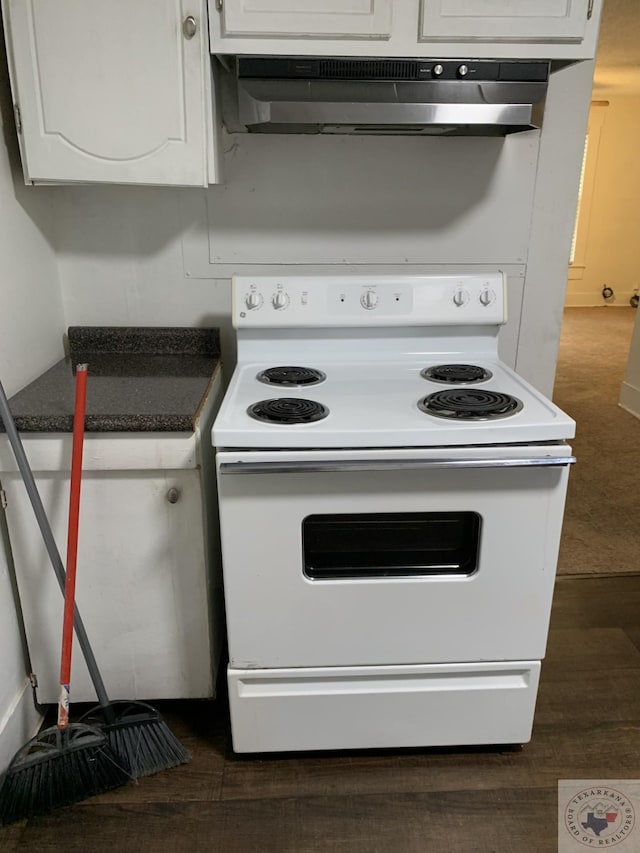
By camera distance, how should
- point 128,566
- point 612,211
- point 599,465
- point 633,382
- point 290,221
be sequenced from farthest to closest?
point 612,211
point 633,382
point 599,465
point 290,221
point 128,566

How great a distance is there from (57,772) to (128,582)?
16.9 inches

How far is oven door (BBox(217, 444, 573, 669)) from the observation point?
1.37 m

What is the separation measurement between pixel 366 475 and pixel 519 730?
30.5 inches

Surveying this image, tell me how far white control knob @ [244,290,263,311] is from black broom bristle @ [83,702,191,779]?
41.9 inches

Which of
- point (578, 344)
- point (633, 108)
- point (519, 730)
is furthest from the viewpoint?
point (633, 108)

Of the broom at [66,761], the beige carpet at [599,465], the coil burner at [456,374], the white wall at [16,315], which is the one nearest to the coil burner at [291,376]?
the coil burner at [456,374]

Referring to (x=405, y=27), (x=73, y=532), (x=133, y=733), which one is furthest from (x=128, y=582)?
(x=405, y=27)

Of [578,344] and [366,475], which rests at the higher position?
[366,475]

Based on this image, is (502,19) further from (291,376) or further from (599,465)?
(599,465)

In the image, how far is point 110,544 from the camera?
1566 mm

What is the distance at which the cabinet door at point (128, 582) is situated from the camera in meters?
1.53

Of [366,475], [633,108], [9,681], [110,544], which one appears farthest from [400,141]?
[633,108]

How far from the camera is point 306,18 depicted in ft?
4.81

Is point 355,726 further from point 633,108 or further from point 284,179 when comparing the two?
point 633,108
